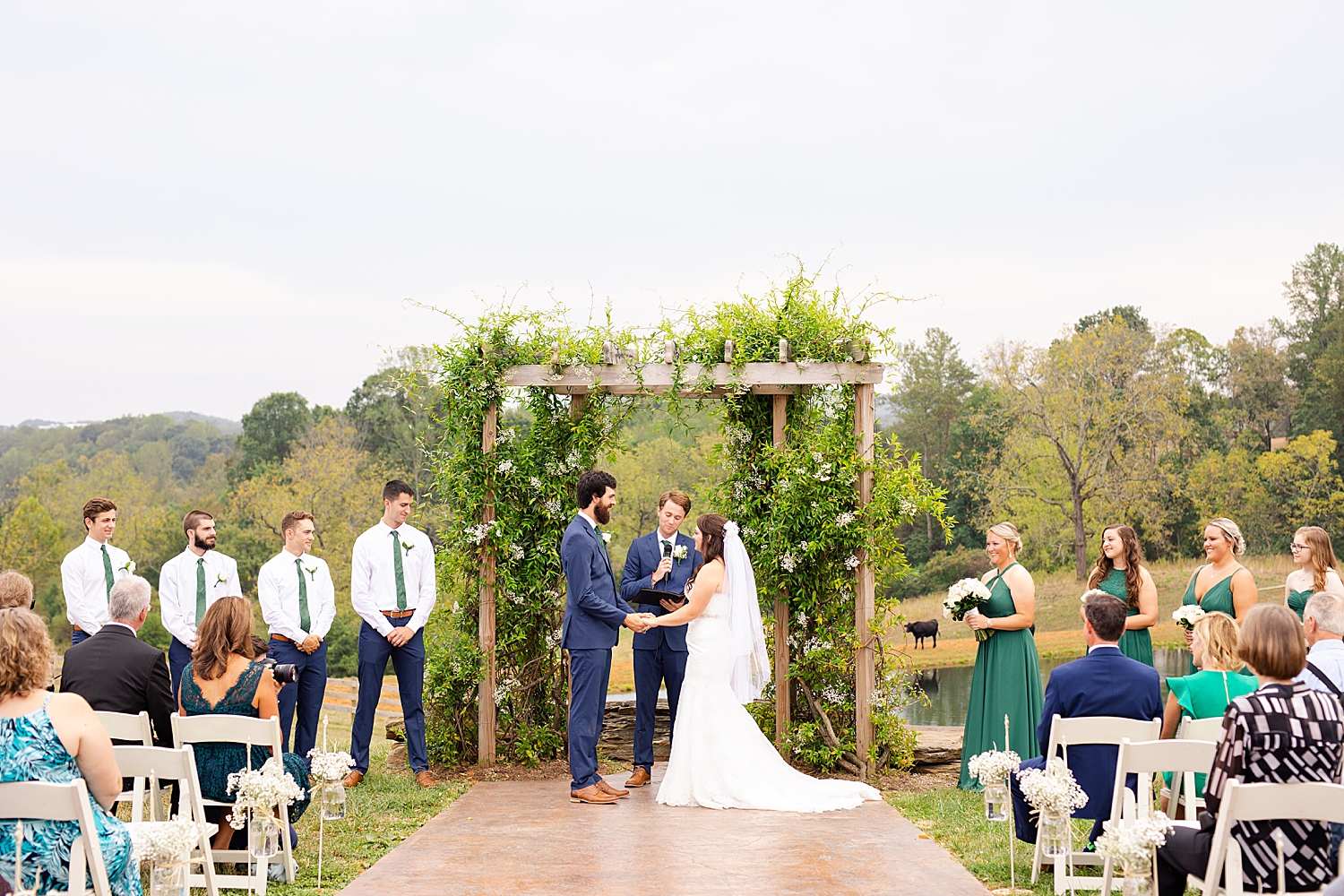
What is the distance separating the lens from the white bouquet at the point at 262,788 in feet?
13.8

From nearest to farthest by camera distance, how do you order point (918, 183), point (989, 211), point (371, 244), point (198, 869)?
point (198, 869)
point (918, 183)
point (989, 211)
point (371, 244)

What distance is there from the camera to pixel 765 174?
76.2 ft

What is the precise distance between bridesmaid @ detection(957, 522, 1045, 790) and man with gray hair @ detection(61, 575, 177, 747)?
462 centimetres

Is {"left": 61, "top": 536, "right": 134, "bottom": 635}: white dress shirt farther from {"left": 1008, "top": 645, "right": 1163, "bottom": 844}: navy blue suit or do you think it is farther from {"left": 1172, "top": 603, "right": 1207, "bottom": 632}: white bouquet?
{"left": 1172, "top": 603, "right": 1207, "bottom": 632}: white bouquet

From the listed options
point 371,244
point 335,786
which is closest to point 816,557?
point 335,786

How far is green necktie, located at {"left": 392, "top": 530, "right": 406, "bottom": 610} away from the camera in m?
7.01

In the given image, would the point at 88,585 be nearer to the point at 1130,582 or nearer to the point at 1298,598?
the point at 1130,582

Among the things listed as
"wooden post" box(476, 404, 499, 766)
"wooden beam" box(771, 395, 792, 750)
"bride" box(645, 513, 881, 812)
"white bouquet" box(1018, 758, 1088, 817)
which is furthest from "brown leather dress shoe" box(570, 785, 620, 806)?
"white bouquet" box(1018, 758, 1088, 817)

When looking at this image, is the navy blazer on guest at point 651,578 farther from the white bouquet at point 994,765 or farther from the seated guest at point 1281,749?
the seated guest at point 1281,749

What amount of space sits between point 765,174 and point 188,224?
26440 mm

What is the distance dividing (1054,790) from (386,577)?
4489mm

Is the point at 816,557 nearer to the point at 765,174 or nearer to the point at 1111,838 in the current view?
the point at 1111,838

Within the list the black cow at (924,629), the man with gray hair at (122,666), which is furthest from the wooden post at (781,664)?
the black cow at (924,629)

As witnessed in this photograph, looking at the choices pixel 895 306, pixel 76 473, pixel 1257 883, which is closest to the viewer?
pixel 1257 883
